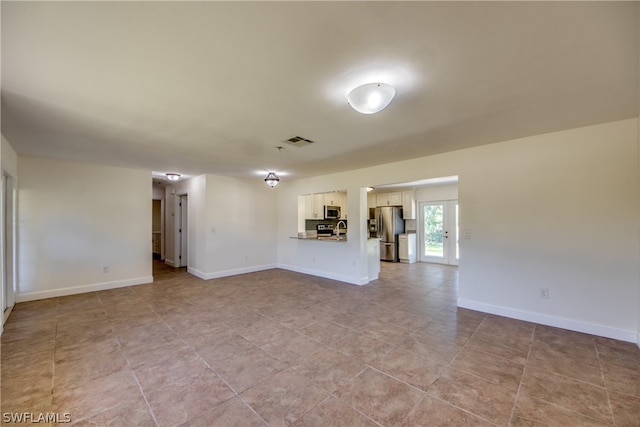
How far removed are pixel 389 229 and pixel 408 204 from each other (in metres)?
0.99

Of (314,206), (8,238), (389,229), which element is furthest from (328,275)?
(8,238)

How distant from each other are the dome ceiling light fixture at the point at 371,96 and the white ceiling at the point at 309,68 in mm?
64

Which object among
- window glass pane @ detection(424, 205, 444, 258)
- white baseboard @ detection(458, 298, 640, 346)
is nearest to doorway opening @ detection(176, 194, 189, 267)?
white baseboard @ detection(458, 298, 640, 346)

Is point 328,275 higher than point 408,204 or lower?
lower

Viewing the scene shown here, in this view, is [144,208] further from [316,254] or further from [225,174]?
[316,254]

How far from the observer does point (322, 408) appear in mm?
1865

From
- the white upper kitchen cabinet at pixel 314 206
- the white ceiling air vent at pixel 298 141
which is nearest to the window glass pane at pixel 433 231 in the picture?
the white upper kitchen cabinet at pixel 314 206

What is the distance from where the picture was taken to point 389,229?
834cm

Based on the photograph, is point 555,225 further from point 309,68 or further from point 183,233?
point 183,233

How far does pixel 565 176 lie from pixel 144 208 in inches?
284

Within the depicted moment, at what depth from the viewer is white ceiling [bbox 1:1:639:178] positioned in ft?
4.47

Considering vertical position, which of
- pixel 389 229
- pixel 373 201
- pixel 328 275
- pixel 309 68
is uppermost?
pixel 309 68

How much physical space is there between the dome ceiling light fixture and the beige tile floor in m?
2.26

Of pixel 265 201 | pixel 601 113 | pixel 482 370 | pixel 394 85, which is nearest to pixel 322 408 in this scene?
pixel 482 370
